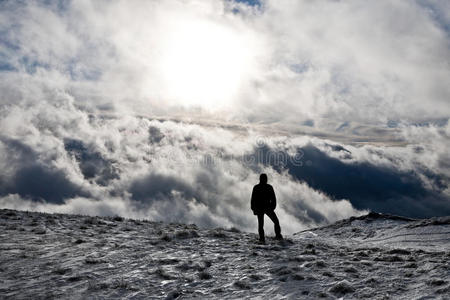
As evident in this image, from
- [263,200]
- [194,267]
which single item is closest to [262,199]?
[263,200]

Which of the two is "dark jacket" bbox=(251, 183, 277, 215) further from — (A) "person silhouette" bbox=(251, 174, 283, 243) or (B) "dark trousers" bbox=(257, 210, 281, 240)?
(B) "dark trousers" bbox=(257, 210, 281, 240)

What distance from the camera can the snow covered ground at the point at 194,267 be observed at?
6297 millimetres

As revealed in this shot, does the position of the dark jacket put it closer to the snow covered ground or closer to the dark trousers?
the dark trousers

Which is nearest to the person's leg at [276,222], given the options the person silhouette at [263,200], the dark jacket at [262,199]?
the person silhouette at [263,200]

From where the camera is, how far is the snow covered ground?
6.30 m

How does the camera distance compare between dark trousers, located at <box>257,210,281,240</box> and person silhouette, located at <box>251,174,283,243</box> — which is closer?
dark trousers, located at <box>257,210,281,240</box>

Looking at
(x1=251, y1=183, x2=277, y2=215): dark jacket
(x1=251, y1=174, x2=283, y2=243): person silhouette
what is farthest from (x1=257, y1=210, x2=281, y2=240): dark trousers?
(x1=251, y1=183, x2=277, y2=215): dark jacket

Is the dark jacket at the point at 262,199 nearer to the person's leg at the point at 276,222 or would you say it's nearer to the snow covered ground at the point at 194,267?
the person's leg at the point at 276,222

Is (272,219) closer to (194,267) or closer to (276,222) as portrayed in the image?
(276,222)

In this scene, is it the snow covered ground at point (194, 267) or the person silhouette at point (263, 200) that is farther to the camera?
the person silhouette at point (263, 200)

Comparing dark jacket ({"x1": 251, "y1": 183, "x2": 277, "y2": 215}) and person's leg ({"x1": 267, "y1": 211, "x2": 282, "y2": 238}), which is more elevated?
dark jacket ({"x1": 251, "y1": 183, "x2": 277, "y2": 215})

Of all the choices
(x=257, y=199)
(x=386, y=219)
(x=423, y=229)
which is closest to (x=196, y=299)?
(x=257, y=199)

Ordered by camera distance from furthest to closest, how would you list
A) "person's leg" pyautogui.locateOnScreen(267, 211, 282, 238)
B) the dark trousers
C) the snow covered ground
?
"person's leg" pyautogui.locateOnScreen(267, 211, 282, 238) → the dark trousers → the snow covered ground

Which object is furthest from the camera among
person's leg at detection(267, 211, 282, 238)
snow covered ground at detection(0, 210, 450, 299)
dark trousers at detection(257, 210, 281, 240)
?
person's leg at detection(267, 211, 282, 238)
